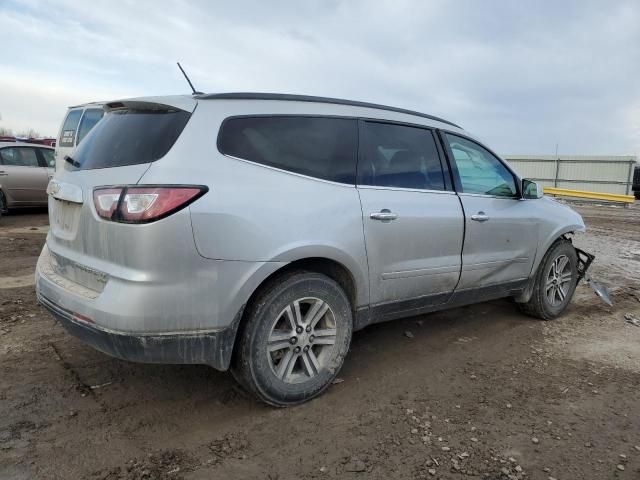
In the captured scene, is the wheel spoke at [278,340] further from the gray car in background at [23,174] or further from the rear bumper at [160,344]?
the gray car in background at [23,174]

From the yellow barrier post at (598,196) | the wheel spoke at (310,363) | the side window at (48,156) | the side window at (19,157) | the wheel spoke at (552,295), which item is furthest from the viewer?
the yellow barrier post at (598,196)

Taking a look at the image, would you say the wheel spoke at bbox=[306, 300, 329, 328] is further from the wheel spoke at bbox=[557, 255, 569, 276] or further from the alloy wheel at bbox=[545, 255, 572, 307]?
the wheel spoke at bbox=[557, 255, 569, 276]

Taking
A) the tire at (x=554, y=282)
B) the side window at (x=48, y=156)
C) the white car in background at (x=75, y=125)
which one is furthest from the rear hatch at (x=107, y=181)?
the side window at (x=48, y=156)

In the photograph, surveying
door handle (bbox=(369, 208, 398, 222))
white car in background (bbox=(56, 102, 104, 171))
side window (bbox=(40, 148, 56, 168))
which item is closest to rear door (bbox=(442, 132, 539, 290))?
door handle (bbox=(369, 208, 398, 222))

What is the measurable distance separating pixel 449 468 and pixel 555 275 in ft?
9.94

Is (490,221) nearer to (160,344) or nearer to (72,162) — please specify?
(160,344)

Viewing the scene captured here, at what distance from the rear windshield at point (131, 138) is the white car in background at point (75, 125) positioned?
5.79 metres

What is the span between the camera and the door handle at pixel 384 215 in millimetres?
3279

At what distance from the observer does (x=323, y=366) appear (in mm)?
3184

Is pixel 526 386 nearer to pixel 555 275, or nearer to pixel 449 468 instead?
pixel 449 468

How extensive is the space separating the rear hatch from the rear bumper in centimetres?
24

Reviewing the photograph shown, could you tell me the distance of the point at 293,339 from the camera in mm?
3010

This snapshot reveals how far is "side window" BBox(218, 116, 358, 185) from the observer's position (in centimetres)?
288

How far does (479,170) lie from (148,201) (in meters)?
2.87
